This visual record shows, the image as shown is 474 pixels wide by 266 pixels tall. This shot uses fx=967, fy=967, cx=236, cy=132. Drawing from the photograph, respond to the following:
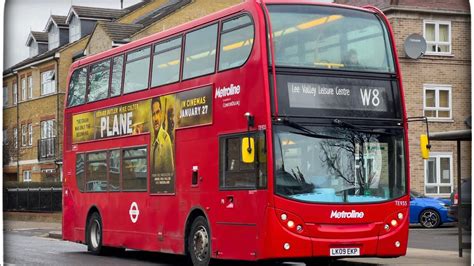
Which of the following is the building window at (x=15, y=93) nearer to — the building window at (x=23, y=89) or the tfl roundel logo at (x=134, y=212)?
the building window at (x=23, y=89)

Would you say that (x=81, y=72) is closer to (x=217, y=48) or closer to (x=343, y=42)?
(x=217, y=48)

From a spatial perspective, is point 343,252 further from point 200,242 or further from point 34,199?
point 34,199

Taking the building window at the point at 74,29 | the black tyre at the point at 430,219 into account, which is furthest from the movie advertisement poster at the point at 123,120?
the building window at the point at 74,29

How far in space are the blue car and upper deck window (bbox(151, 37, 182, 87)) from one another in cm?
1466

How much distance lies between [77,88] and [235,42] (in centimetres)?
740

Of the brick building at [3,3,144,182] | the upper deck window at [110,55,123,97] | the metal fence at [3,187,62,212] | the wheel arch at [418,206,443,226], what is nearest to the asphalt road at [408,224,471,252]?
the wheel arch at [418,206,443,226]

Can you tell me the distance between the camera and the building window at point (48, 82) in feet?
171


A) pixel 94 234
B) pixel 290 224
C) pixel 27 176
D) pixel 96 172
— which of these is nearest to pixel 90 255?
pixel 94 234

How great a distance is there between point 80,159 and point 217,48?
667 cm

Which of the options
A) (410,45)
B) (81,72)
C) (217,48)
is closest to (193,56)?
(217,48)

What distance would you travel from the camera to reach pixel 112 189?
20.0 metres

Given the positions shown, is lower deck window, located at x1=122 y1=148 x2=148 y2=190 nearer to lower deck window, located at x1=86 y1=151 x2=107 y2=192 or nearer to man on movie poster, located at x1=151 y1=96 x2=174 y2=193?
man on movie poster, located at x1=151 y1=96 x2=174 y2=193

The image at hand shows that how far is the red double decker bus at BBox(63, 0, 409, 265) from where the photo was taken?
47.6 feet

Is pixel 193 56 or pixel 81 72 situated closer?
pixel 193 56
